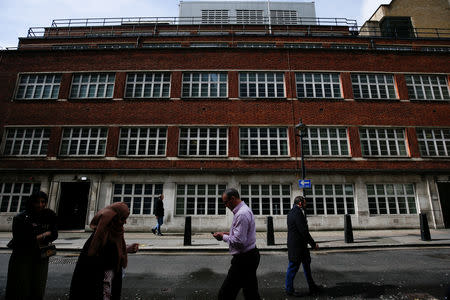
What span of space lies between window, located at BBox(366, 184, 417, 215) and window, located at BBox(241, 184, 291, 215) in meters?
4.99

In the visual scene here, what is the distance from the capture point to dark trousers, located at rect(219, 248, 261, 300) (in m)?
2.97

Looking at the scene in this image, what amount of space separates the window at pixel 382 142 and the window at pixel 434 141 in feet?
3.71

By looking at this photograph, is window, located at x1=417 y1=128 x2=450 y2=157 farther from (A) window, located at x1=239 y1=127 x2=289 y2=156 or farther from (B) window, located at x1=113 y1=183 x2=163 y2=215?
(B) window, located at x1=113 y1=183 x2=163 y2=215

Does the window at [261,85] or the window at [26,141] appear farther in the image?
the window at [261,85]

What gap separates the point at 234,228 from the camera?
123 inches

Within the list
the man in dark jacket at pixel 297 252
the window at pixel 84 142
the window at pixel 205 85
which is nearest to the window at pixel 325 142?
the window at pixel 205 85

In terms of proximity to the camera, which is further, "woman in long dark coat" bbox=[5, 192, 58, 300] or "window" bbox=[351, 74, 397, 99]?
"window" bbox=[351, 74, 397, 99]

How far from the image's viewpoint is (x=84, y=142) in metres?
14.9

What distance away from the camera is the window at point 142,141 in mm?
14719

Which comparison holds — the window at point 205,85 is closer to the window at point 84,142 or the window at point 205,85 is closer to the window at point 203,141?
the window at point 203,141

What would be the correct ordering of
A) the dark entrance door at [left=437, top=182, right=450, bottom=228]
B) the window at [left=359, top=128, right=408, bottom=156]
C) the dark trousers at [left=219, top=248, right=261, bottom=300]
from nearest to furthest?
1. the dark trousers at [left=219, top=248, right=261, bottom=300]
2. the dark entrance door at [left=437, top=182, right=450, bottom=228]
3. the window at [left=359, top=128, right=408, bottom=156]

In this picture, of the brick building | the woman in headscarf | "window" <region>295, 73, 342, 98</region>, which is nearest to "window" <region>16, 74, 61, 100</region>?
the brick building

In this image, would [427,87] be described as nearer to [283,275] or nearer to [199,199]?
[199,199]

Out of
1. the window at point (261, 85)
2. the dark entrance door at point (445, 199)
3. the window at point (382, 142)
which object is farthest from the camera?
the window at point (261, 85)
